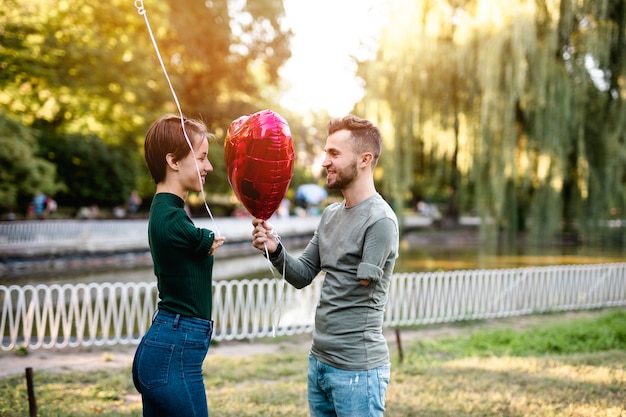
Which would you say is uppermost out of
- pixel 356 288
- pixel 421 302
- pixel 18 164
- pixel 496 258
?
pixel 18 164

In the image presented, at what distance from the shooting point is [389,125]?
14.7 meters

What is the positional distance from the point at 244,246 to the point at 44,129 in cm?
867

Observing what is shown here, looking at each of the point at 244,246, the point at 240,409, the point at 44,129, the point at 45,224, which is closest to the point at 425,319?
the point at 240,409

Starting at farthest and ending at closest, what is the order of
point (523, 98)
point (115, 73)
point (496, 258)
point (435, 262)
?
point (496, 258)
point (435, 262)
point (115, 73)
point (523, 98)

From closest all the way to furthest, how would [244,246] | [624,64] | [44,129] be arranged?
[624,64]
[44,129]
[244,246]

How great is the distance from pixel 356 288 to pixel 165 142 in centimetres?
103

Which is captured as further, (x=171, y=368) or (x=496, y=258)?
(x=496, y=258)

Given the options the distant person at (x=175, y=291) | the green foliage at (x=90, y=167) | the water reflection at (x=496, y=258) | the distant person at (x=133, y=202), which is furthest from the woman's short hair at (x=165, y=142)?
the distant person at (x=133, y=202)

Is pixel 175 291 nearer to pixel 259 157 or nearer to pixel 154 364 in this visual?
pixel 154 364

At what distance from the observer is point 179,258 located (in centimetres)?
222

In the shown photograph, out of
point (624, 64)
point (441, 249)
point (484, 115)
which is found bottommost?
point (441, 249)

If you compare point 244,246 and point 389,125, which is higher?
point 389,125

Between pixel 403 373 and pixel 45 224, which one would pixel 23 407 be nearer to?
pixel 403 373

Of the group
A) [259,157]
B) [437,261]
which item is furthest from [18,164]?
[437,261]
